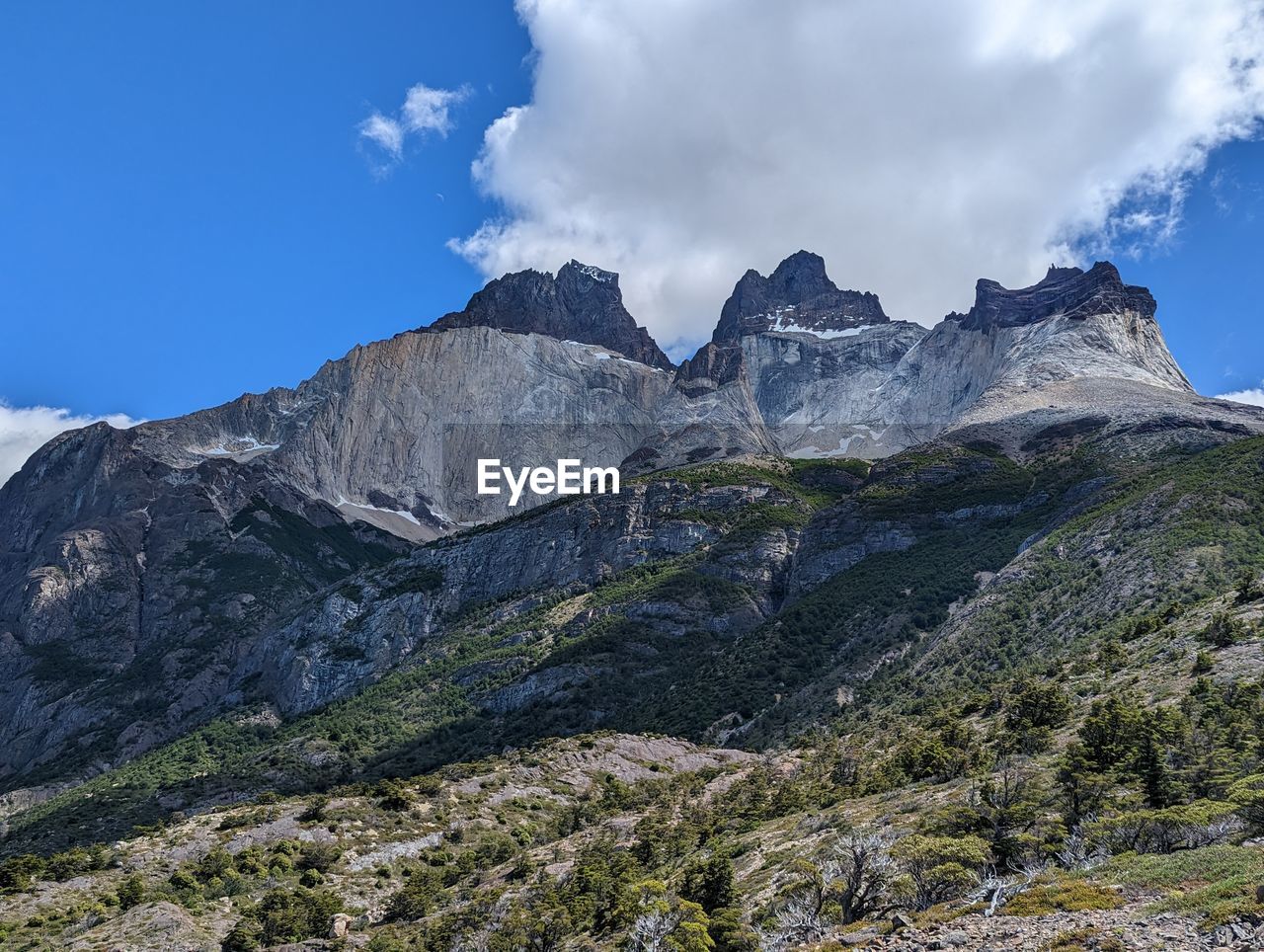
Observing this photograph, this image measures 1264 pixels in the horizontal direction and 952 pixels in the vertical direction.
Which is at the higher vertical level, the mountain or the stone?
the mountain

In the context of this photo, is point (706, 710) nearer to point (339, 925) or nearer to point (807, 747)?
point (807, 747)

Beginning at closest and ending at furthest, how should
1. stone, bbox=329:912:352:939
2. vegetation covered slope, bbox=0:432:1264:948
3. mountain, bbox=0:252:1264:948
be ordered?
1. vegetation covered slope, bbox=0:432:1264:948
2. mountain, bbox=0:252:1264:948
3. stone, bbox=329:912:352:939

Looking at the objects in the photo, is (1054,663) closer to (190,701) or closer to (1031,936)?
(1031,936)

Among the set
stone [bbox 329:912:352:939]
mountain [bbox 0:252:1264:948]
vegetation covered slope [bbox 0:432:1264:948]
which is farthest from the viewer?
stone [bbox 329:912:352:939]

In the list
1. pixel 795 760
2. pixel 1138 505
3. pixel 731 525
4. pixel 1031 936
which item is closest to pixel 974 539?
pixel 1138 505

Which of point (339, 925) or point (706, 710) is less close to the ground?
point (706, 710)

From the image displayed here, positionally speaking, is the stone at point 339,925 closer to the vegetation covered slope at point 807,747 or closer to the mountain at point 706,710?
the mountain at point 706,710

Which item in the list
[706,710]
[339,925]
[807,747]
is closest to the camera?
[339,925]

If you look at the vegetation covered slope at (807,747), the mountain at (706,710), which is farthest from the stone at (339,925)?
the vegetation covered slope at (807,747)

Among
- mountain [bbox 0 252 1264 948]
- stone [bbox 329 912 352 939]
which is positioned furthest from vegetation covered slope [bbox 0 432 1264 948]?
stone [bbox 329 912 352 939]

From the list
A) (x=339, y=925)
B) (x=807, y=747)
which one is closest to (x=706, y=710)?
(x=807, y=747)

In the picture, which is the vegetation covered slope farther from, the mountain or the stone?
the stone

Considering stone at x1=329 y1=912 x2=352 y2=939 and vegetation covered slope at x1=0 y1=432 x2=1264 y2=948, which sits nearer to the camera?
vegetation covered slope at x1=0 y1=432 x2=1264 y2=948
